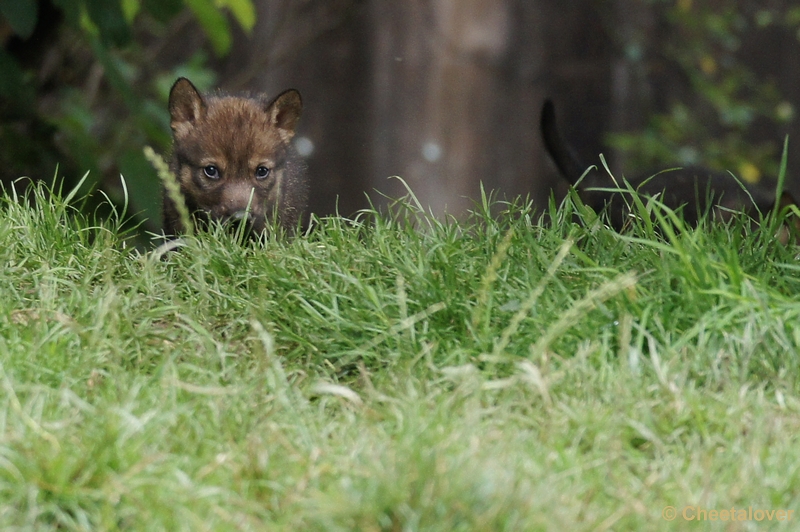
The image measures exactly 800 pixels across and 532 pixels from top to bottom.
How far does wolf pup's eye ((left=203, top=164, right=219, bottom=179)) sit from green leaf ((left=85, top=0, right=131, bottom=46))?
2.45ft

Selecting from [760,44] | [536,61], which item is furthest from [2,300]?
[760,44]

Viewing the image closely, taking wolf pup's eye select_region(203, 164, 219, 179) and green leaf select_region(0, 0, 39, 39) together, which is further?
wolf pup's eye select_region(203, 164, 219, 179)

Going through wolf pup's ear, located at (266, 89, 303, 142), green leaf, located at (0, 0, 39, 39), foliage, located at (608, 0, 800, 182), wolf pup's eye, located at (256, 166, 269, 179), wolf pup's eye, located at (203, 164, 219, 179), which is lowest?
foliage, located at (608, 0, 800, 182)

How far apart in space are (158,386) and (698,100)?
9408mm

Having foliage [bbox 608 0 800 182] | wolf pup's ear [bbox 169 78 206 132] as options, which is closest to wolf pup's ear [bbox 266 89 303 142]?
wolf pup's ear [bbox 169 78 206 132]

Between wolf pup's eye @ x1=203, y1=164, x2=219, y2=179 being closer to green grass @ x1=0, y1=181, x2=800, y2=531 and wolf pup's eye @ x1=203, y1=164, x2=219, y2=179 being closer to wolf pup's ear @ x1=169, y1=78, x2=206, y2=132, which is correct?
wolf pup's ear @ x1=169, y1=78, x2=206, y2=132

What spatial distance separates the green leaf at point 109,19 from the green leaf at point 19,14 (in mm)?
278

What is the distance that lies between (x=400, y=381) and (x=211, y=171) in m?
2.37

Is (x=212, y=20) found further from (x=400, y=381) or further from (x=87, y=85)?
(x=400, y=381)

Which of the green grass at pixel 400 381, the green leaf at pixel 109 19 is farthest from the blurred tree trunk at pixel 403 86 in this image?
the green grass at pixel 400 381

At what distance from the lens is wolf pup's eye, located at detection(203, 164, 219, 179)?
4957mm

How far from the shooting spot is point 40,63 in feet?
20.8

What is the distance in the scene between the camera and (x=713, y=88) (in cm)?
1063

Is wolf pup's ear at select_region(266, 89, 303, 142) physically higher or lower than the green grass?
higher
